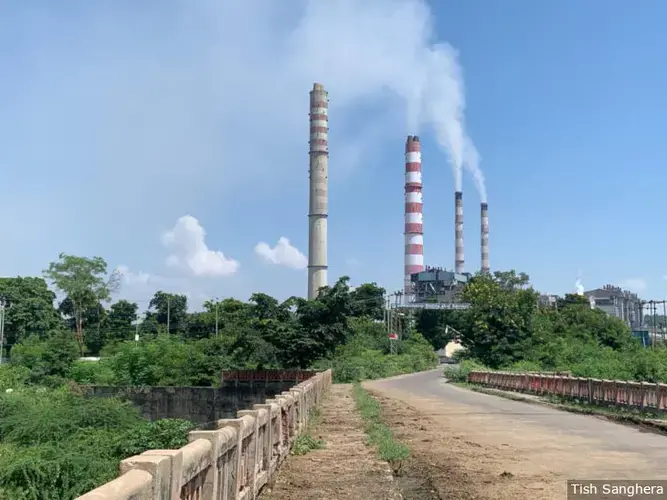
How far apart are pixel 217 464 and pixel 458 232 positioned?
10513 cm

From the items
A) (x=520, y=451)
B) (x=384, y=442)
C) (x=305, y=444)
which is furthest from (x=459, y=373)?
(x=305, y=444)

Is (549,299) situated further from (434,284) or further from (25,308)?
(25,308)

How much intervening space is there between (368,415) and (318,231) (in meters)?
59.3

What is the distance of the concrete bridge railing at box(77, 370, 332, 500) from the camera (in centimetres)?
409

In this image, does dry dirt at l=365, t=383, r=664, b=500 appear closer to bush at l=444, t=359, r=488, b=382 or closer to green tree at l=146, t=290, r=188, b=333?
bush at l=444, t=359, r=488, b=382

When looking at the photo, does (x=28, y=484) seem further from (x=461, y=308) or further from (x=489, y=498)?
(x=461, y=308)

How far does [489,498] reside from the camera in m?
8.23

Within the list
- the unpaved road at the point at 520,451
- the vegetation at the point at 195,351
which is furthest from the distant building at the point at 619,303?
the unpaved road at the point at 520,451

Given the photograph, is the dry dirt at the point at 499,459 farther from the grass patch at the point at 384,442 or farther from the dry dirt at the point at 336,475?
the dry dirt at the point at 336,475

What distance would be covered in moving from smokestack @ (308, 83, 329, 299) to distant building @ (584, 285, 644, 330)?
55.2m

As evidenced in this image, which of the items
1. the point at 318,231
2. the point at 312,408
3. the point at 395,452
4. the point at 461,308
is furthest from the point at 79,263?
the point at 395,452

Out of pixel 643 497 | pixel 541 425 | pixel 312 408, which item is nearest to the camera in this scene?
pixel 643 497

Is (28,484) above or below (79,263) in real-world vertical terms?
below

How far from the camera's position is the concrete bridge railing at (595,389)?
18297mm
